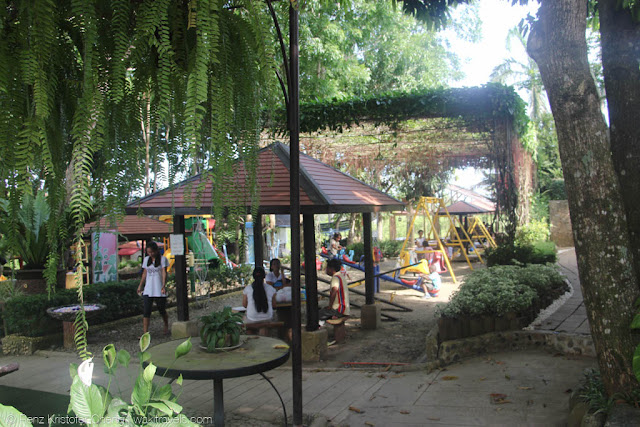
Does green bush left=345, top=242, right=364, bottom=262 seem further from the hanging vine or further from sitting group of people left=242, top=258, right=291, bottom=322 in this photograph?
the hanging vine

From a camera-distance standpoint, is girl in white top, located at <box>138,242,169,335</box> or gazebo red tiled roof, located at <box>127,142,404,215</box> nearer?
gazebo red tiled roof, located at <box>127,142,404,215</box>

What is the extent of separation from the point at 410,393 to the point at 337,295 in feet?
9.63

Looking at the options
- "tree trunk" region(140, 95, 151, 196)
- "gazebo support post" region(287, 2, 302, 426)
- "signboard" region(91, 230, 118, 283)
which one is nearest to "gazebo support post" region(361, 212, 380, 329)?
"gazebo support post" region(287, 2, 302, 426)

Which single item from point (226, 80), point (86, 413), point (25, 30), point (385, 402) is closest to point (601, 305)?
point (385, 402)

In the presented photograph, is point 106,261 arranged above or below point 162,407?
below

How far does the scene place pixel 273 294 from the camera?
7418mm

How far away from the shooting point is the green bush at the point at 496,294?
240 inches

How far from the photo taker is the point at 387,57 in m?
20.4

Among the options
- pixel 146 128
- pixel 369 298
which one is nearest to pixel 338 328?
pixel 369 298

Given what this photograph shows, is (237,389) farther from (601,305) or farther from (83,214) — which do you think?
(83,214)

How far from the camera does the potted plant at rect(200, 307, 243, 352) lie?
163 inches

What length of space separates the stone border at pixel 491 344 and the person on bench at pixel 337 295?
1879 millimetres

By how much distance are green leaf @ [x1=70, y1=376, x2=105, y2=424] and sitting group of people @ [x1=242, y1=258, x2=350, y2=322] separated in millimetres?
5657

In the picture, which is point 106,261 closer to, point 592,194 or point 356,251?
point 592,194
